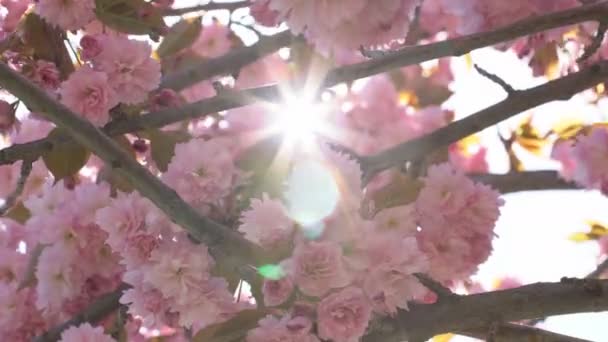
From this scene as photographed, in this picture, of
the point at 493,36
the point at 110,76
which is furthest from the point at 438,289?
the point at 110,76

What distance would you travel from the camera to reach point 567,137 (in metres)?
1.87

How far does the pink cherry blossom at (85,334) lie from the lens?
1.18m

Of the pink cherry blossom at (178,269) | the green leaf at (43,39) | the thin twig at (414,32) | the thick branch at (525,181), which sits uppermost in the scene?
the thin twig at (414,32)

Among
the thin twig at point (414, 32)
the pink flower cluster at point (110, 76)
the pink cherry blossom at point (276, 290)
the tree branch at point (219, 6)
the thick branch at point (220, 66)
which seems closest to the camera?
the pink cherry blossom at point (276, 290)

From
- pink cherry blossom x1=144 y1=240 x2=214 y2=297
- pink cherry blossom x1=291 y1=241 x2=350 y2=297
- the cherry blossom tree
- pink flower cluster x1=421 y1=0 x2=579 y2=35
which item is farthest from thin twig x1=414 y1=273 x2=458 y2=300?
pink flower cluster x1=421 y1=0 x2=579 y2=35

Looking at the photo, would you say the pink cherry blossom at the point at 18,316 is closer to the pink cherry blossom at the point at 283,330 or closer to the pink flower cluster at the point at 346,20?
the pink cherry blossom at the point at 283,330

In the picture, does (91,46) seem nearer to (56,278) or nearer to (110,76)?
(110,76)

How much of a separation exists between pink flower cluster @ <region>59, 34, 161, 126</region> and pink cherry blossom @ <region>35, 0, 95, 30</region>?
3 centimetres

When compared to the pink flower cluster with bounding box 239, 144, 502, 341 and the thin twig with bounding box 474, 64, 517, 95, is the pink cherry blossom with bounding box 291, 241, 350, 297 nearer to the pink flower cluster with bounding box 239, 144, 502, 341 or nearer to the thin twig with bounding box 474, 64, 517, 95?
the pink flower cluster with bounding box 239, 144, 502, 341

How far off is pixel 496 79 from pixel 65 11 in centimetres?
59

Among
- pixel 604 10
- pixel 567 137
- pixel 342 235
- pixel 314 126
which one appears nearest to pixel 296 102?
pixel 314 126

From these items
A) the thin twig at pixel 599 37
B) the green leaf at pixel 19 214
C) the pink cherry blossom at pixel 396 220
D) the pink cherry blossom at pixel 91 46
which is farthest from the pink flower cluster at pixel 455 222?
the green leaf at pixel 19 214

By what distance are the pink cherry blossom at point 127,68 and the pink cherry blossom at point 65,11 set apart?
0.15ft

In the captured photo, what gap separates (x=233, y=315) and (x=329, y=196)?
18 cm
